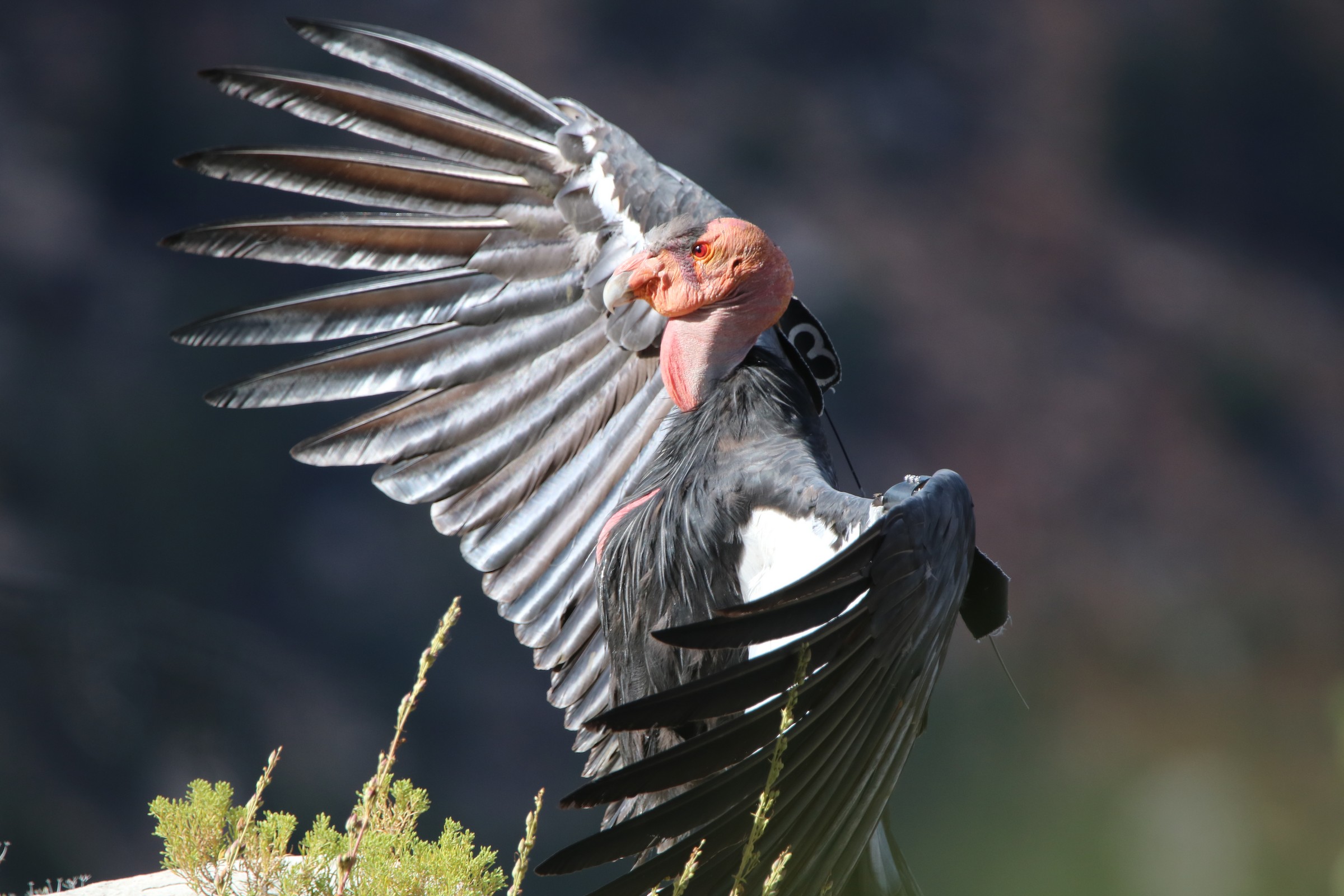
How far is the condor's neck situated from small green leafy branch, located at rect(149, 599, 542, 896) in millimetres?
651

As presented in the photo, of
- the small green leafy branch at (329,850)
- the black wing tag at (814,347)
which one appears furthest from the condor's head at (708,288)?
the small green leafy branch at (329,850)

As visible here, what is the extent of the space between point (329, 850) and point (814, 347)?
3.32 feet

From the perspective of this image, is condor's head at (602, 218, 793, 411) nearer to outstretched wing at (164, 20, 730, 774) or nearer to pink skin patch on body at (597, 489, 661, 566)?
pink skin patch on body at (597, 489, 661, 566)

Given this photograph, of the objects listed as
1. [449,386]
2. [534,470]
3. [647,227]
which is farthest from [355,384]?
[647,227]

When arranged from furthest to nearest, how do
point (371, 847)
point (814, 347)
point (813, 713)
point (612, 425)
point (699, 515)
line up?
point (612, 425) < point (814, 347) < point (699, 515) < point (371, 847) < point (813, 713)

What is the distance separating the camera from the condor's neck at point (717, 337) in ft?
5.07

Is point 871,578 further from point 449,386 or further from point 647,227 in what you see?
point 449,386

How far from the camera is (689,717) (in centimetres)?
87

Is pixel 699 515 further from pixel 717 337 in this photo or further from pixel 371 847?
pixel 371 847

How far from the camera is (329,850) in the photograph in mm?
1257

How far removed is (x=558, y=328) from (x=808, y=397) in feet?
2.12

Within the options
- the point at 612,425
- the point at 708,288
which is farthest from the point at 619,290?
the point at 612,425

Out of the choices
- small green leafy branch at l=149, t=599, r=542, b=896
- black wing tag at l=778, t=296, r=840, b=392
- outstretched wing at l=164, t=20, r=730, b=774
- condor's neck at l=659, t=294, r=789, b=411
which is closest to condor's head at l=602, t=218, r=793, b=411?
condor's neck at l=659, t=294, r=789, b=411

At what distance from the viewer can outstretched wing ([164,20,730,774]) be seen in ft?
6.18
